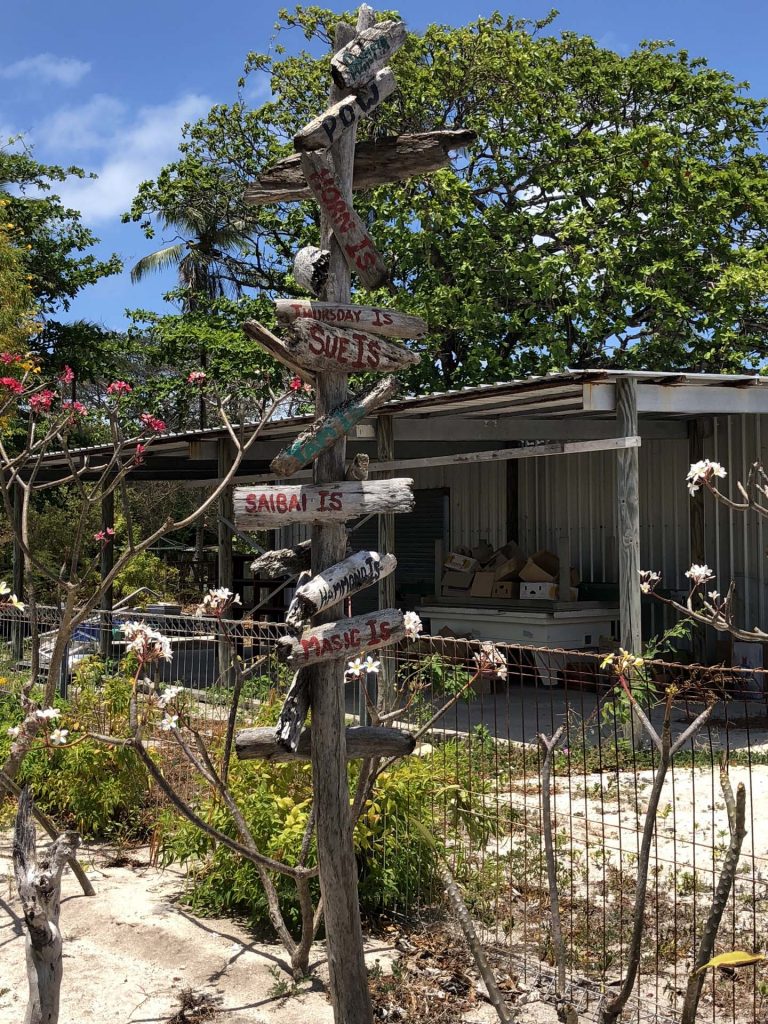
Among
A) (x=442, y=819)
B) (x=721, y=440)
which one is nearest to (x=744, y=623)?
(x=721, y=440)

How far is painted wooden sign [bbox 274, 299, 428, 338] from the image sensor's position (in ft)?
13.4

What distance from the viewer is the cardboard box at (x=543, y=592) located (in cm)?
1357

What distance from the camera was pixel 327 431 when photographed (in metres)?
4.09

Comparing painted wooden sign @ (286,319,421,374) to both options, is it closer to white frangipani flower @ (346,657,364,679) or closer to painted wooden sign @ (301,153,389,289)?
painted wooden sign @ (301,153,389,289)

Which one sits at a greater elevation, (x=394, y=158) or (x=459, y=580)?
(x=394, y=158)

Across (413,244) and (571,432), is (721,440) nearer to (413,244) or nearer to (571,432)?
(571,432)

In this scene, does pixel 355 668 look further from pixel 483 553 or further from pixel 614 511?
pixel 483 553

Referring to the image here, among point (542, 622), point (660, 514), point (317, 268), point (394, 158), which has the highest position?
point (394, 158)

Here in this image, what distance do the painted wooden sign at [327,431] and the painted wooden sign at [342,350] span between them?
4.0 inches

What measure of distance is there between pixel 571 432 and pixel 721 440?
68.9 inches

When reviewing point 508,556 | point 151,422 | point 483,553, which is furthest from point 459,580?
point 151,422

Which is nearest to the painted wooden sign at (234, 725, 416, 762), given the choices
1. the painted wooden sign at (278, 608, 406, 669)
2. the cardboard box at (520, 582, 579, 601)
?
the painted wooden sign at (278, 608, 406, 669)

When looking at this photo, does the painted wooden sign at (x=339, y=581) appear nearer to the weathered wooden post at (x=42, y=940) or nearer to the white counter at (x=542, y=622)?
the weathered wooden post at (x=42, y=940)

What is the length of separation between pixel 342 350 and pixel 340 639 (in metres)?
1.08
